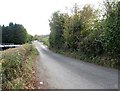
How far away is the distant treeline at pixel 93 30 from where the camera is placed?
20328 millimetres

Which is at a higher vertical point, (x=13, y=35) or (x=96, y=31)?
(x=96, y=31)

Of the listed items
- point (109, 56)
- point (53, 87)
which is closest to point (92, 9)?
point (109, 56)

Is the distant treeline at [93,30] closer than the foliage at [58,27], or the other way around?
the distant treeline at [93,30]

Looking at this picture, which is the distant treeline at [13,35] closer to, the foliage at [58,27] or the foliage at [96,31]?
the foliage at [58,27]

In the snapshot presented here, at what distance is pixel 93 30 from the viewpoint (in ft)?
95.7

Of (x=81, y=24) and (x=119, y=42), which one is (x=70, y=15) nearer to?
(x=81, y=24)

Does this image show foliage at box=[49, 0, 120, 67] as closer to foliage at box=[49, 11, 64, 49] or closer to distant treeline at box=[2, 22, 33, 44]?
foliage at box=[49, 11, 64, 49]

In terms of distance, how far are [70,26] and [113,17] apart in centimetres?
2010

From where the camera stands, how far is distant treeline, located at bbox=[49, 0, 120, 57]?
20328 mm

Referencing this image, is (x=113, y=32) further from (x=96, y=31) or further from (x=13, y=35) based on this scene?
(x=13, y=35)

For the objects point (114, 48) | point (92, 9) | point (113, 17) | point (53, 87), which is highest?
point (92, 9)

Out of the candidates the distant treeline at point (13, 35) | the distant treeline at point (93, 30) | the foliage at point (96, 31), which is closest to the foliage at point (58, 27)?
the distant treeline at point (93, 30)

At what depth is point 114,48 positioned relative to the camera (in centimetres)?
2038

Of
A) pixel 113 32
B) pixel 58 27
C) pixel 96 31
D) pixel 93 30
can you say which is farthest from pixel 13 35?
pixel 113 32
